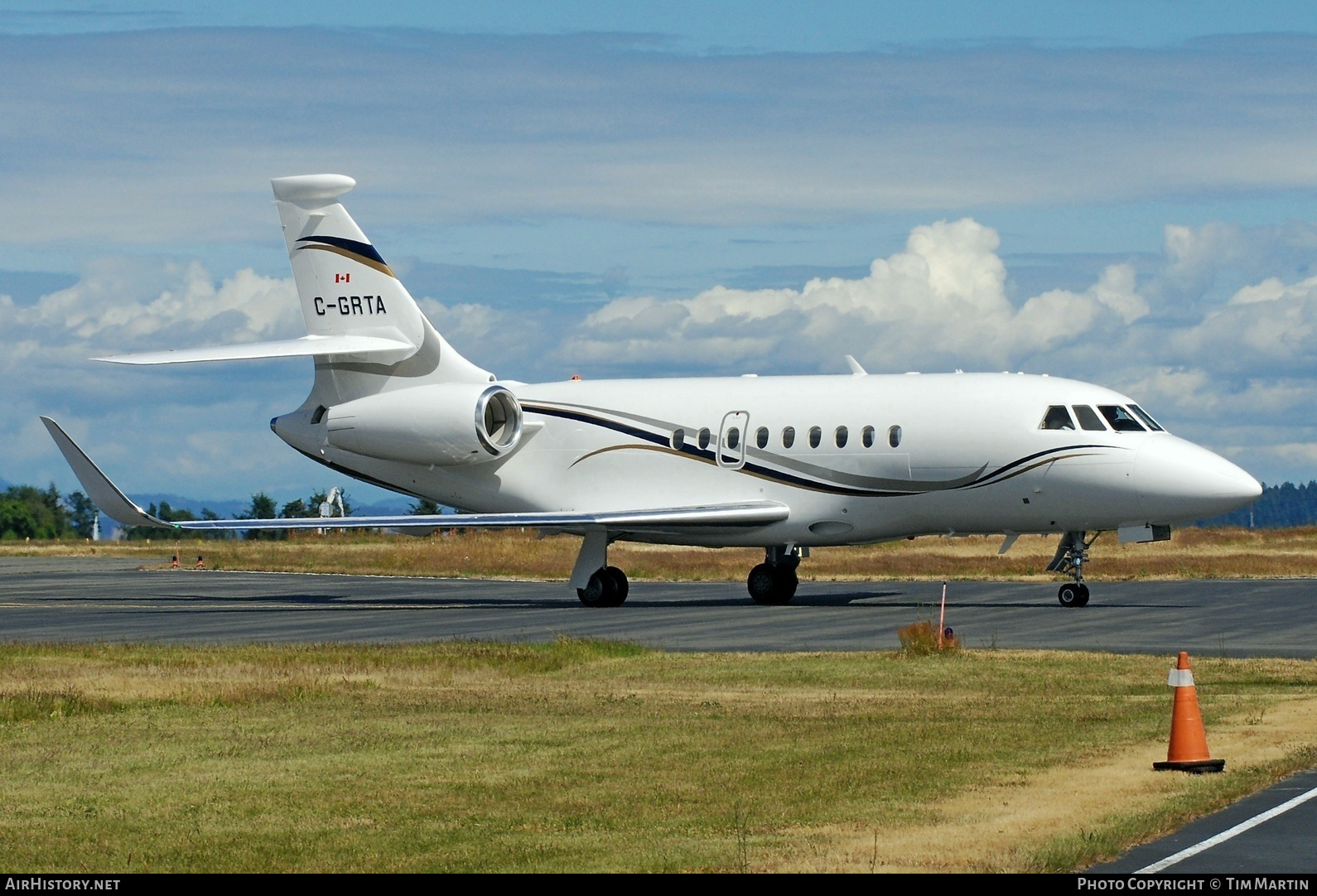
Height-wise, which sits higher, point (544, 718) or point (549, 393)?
point (549, 393)

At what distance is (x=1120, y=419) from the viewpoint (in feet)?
105

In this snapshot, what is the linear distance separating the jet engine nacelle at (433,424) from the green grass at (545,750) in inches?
550

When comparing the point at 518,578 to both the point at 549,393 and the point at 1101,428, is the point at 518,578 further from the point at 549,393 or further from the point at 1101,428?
the point at 1101,428

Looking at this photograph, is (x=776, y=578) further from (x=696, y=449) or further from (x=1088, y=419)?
(x=1088, y=419)

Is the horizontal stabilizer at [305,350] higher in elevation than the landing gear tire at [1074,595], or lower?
higher

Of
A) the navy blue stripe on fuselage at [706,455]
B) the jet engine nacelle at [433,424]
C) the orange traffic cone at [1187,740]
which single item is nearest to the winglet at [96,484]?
the jet engine nacelle at [433,424]

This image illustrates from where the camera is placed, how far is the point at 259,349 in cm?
3656

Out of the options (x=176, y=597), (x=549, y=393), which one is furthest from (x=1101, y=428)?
(x=176, y=597)

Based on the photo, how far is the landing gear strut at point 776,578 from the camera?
35.1 meters

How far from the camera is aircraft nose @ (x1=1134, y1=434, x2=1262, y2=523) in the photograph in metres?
30.8

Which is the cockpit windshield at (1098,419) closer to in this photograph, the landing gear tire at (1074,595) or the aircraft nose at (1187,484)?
the aircraft nose at (1187,484)

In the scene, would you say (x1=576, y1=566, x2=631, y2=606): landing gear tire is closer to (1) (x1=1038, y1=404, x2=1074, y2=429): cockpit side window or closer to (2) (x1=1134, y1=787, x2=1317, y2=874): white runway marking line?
(1) (x1=1038, y1=404, x2=1074, y2=429): cockpit side window

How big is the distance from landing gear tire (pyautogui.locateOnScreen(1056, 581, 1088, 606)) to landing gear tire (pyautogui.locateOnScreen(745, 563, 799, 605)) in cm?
559

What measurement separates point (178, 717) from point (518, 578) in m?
32.6
